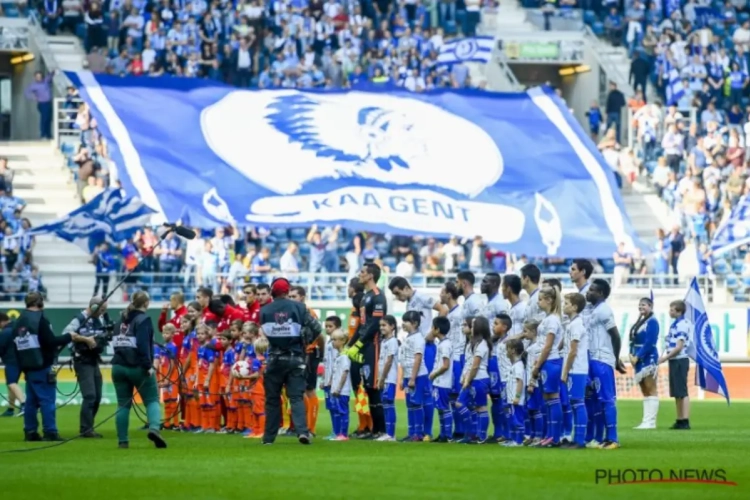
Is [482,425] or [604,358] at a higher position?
[604,358]

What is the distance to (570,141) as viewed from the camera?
139 ft

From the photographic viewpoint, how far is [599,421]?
68.8 feet

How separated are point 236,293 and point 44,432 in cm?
1448

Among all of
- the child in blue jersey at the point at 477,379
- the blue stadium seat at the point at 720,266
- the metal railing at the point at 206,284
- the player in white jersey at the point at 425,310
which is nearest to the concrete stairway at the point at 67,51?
the metal railing at the point at 206,284

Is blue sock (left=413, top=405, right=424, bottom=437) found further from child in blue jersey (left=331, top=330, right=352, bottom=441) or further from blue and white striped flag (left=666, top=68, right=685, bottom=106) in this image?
blue and white striped flag (left=666, top=68, right=685, bottom=106)

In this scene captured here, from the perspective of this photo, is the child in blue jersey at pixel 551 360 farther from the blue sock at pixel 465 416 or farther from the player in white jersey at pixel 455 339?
the player in white jersey at pixel 455 339

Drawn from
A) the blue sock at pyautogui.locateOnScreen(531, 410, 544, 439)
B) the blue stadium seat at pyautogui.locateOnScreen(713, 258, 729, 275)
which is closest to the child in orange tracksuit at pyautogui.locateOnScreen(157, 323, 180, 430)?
the blue sock at pyautogui.locateOnScreen(531, 410, 544, 439)

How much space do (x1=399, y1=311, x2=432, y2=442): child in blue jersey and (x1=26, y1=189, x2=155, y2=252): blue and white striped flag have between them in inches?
590

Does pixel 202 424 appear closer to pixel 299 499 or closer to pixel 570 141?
pixel 299 499

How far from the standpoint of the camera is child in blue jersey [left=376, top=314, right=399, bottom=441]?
22.7 meters

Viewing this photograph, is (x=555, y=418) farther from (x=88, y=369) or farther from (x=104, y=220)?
(x=104, y=220)

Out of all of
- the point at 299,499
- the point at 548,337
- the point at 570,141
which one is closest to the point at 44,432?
the point at 548,337

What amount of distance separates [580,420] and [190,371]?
7.57m

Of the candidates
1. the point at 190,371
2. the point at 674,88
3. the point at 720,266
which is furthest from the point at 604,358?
the point at 674,88
